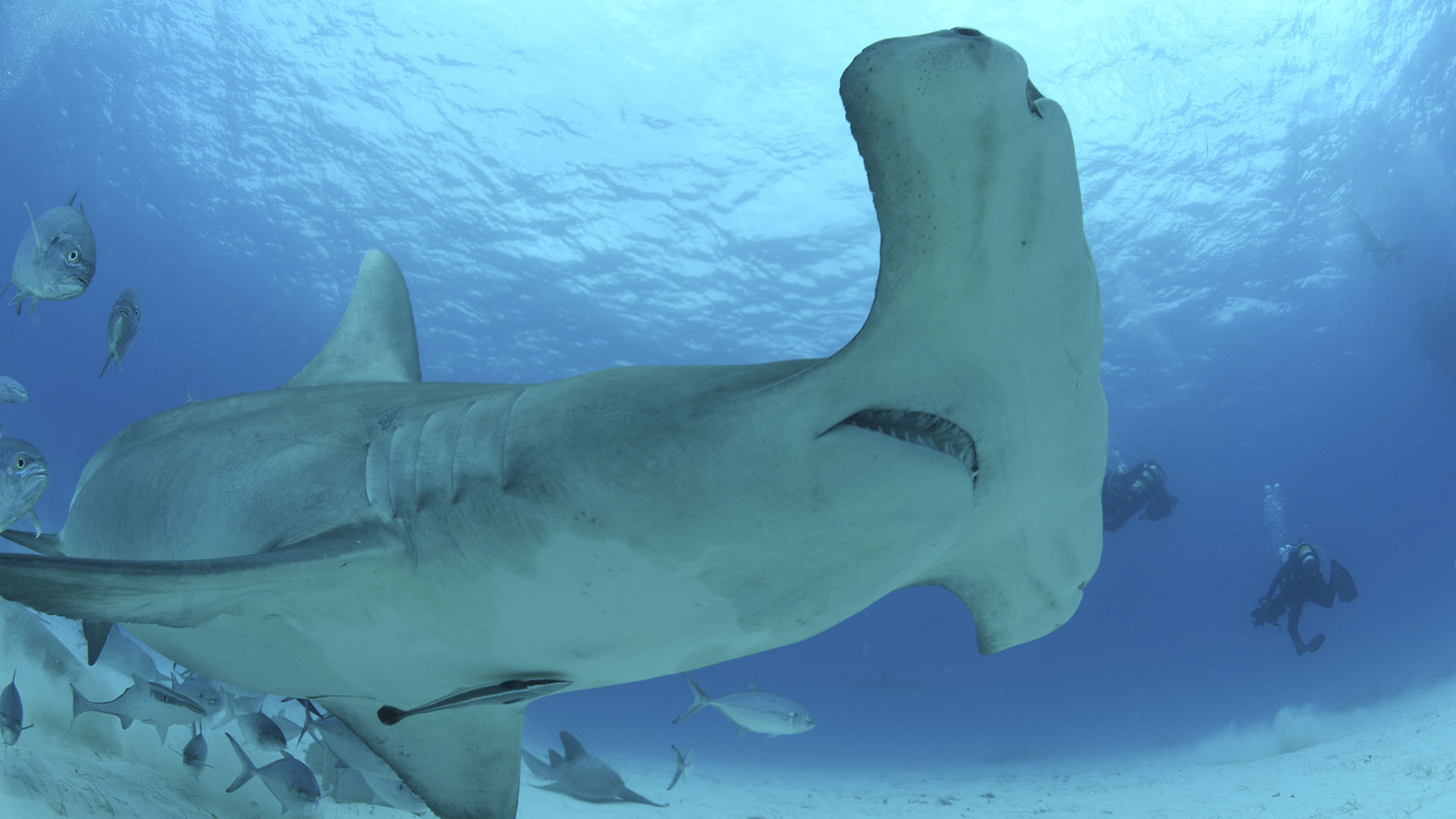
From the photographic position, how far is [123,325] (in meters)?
5.89

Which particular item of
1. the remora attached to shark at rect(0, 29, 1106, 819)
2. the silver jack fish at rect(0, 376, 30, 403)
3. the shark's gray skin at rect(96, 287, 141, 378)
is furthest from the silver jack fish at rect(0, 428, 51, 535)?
the silver jack fish at rect(0, 376, 30, 403)

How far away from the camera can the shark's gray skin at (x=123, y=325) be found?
19.2 feet

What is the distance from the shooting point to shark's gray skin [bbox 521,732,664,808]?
24.5 feet

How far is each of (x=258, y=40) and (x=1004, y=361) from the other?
2731cm

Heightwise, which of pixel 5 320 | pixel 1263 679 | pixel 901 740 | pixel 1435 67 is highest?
pixel 1435 67

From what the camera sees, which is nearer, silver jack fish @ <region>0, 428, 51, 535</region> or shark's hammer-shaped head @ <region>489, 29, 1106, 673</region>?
shark's hammer-shaped head @ <region>489, 29, 1106, 673</region>

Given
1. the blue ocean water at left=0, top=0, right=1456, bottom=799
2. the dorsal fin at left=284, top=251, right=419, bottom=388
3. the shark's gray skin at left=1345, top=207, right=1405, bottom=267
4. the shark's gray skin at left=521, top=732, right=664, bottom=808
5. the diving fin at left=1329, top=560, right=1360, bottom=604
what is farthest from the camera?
the shark's gray skin at left=1345, top=207, right=1405, bottom=267

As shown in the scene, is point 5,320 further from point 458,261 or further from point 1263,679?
point 1263,679

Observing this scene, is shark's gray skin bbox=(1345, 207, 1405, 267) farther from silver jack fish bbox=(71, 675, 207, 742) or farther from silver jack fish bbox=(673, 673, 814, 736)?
silver jack fish bbox=(71, 675, 207, 742)

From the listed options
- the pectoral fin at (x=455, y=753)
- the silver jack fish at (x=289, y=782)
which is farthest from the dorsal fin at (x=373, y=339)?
the silver jack fish at (x=289, y=782)

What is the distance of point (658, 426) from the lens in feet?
5.03

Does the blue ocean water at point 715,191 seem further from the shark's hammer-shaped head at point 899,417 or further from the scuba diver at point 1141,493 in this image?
the shark's hammer-shaped head at point 899,417

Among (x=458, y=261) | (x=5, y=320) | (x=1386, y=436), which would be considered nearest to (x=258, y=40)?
(x=458, y=261)

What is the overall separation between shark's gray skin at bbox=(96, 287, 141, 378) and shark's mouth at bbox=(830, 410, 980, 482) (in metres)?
6.58
